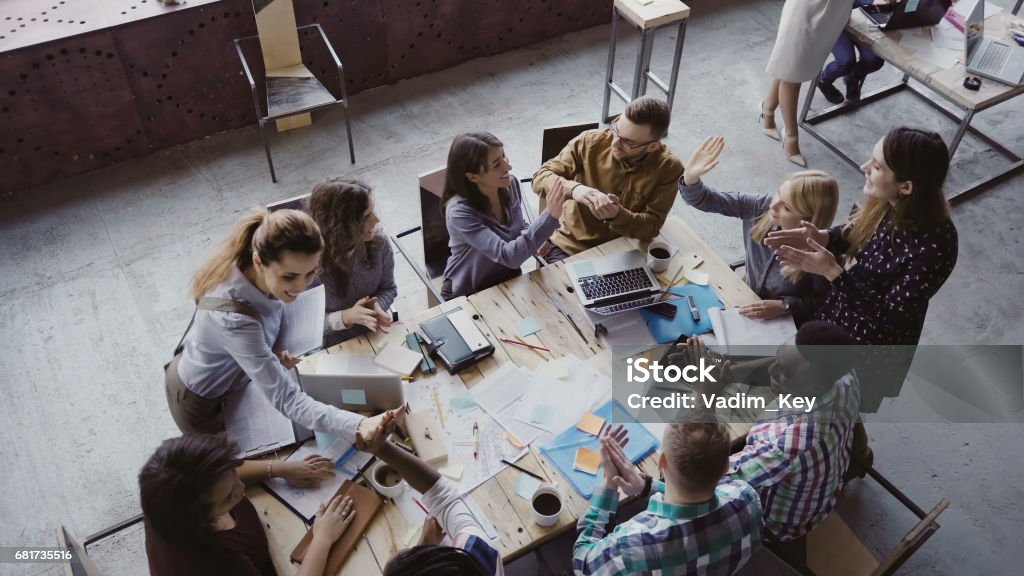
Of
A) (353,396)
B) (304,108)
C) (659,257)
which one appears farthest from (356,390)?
(304,108)

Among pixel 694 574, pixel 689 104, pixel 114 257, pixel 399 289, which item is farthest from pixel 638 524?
pixel 689 104

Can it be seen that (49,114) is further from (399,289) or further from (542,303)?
(542,303)

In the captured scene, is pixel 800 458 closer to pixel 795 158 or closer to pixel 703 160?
pixel 703 160

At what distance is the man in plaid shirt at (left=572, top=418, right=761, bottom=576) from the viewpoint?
6.78 ft

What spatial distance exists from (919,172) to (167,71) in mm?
3984

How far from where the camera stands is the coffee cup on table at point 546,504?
2268 millimetres

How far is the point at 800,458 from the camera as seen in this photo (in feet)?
7.68

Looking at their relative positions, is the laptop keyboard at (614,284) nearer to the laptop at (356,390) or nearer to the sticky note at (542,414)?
the sticky note at (542,414)

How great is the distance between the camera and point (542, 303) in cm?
294

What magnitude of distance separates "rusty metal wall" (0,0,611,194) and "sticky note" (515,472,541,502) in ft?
11.3

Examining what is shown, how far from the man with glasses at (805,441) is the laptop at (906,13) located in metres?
2.97

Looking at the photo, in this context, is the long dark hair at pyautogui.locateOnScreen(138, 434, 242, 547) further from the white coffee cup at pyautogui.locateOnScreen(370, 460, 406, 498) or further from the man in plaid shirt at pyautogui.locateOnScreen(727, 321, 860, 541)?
the man in plaid shirt at pyautogui.locateOnScreen(727, 321, 860, 541)

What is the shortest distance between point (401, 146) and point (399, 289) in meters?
1.23

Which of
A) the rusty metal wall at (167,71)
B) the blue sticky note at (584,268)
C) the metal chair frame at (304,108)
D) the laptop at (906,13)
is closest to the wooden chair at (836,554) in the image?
the blue sticky note at (584,268)
